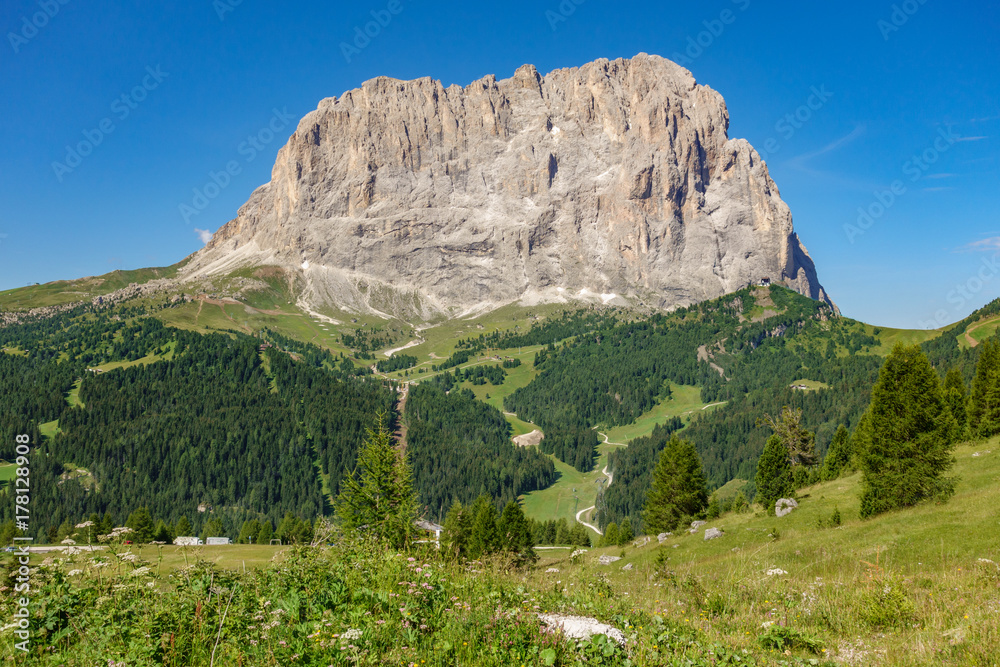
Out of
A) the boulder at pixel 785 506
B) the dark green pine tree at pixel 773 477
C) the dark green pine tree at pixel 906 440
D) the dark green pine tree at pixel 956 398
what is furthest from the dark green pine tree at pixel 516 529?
the dark green pine tree at pixel 956 398

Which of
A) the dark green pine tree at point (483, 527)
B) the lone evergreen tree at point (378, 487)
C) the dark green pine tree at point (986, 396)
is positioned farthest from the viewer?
the dark green pine tree at point (483, 527)

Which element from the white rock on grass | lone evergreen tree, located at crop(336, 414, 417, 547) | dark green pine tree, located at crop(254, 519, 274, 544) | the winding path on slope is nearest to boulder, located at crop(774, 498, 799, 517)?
lone evergreen tree, located at crop(336, 414, 417, 547)

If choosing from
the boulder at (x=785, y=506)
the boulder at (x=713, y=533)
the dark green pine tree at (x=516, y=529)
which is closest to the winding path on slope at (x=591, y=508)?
the dark green pine tree at (x=516, y=529)

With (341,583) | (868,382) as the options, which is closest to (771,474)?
(341,583)

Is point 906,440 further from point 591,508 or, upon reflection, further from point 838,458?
point 591,508

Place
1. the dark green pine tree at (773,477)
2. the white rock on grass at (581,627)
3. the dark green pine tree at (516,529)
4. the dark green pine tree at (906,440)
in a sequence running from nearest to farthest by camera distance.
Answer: the white rock on grass at (581,627) < the dark green pine tree at (906,440) < the dark green pine tree at (773,477) < the dark green pine tree at (516,529)

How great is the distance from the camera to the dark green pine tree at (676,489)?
55.5m

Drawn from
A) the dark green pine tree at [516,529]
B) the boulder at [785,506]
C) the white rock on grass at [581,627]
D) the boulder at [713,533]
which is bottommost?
the dark green pine tree at [516,529]

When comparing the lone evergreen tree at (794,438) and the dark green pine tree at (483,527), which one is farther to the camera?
the lone evergreen tree at (794,438)

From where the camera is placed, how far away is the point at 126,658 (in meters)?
6.77

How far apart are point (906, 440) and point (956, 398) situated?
32.6 m

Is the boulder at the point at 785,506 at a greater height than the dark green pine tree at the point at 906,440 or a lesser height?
lesser

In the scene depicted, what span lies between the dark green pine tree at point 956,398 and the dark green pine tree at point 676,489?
76.0ft

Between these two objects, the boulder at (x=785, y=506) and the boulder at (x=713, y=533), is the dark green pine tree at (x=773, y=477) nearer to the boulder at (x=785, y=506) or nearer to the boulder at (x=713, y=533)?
the boulder at (x=785, y=506)
